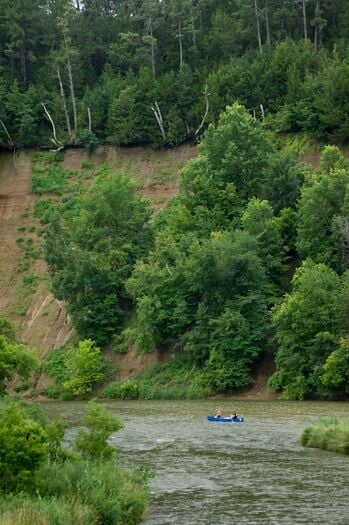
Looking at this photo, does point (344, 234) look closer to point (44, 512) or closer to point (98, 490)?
point (98, 490)

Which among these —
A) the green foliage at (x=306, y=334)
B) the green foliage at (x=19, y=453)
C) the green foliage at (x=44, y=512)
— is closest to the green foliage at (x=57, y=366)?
the green foliage at (x=306, y=334)

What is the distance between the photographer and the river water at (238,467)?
83.0 feet

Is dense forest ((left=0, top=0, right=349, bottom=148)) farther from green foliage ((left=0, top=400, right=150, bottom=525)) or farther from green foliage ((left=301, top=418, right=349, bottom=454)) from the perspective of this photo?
green foliage ((left=0, top=400, right=150, bottom=525))

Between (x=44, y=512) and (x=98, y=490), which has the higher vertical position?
(x=44, y=512)

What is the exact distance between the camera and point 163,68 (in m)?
103

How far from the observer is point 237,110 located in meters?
80.2

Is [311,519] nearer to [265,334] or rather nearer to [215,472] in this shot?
[215,472]

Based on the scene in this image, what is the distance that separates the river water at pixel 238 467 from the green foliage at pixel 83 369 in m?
16.0

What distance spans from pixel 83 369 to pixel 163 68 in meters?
45.0

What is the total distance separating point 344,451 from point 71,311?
43.2 meters

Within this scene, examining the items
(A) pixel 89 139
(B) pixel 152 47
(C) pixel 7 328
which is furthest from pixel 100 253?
(B) pixel 152 47

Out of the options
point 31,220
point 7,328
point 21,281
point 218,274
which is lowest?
point 7,328

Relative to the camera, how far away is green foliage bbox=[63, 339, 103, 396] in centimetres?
7081

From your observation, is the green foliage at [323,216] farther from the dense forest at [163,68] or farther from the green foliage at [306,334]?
the dense forest at [163,68]
